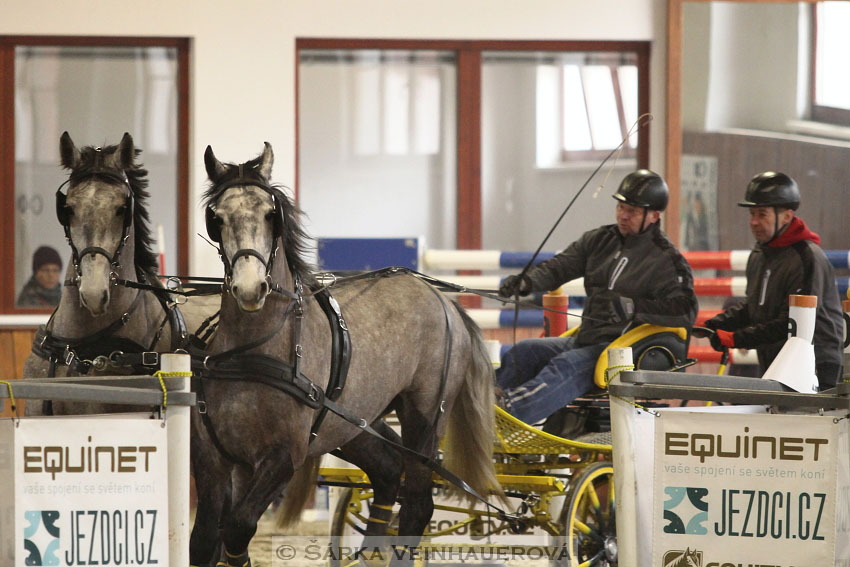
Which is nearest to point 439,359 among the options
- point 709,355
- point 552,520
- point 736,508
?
point 552,520

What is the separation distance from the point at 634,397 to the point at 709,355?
13.5ft

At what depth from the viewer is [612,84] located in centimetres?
771

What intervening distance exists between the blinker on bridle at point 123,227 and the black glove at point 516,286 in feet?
6.63

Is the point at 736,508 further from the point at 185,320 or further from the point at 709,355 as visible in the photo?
the point at 709,355

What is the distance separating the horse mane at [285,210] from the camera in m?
3.79

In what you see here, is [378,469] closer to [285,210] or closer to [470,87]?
[285,210]

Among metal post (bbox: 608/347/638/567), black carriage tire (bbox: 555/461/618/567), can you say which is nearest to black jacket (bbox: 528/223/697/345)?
black carriage tire (bbox: 555/461/618/567)

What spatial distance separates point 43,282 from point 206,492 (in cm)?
393

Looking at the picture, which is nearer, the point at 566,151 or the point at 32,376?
the point at 32,376

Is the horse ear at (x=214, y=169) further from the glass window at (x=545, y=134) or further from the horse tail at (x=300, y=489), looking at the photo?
the glass window at (x=545, y=134)

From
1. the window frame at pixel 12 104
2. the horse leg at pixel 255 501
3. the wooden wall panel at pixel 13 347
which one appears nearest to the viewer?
the horse leg at pixel 255 501

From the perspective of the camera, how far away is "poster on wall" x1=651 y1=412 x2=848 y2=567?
3141mm

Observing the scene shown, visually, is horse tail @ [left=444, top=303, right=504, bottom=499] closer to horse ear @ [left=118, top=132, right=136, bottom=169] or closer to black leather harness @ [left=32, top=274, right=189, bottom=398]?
black leather harness @ [left=32, top=274, right=189, bottom=398]

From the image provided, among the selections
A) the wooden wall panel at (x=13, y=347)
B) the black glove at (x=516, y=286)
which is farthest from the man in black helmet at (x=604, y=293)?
the wooden wall panel at (x=13, y=347)
